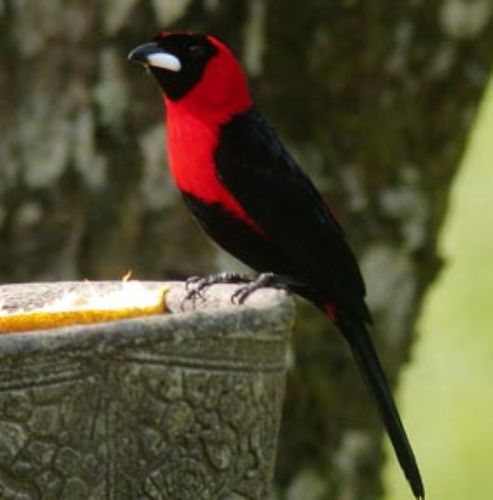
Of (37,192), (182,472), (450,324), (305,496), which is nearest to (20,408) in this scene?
(182,472)

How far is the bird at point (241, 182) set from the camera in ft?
18.1

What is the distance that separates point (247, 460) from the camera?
4.18 m

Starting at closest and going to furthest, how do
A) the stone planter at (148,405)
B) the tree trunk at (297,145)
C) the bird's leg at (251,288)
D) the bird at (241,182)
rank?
the stone planter at (148,405) → the bird's leg at (251,288) → the bird at (241,182) → the tree trunk at (297,145)

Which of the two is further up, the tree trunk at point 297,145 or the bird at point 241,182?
the bird at point 241,182

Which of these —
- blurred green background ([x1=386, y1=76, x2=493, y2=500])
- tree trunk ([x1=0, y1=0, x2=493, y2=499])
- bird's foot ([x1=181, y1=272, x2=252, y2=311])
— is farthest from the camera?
blurred green background ([x1=386, y1=76, x2=493, y2=500])

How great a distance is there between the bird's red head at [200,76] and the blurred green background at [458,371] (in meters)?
3.62

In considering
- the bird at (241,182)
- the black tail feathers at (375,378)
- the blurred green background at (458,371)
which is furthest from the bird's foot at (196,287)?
the blurred green background at (458,371)

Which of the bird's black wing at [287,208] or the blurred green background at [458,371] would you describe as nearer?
the bird's black wing at [287,208]

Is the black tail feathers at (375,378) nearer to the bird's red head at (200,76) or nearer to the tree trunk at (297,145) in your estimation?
the bird's red head at (200,76)

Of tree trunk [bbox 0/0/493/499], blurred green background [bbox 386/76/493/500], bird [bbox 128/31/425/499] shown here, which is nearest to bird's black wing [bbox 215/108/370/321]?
bird [bbox 128/31/425/499]

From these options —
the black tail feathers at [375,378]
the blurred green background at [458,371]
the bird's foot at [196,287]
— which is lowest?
the blurred green background at [458,371]

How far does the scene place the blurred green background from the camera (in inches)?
384

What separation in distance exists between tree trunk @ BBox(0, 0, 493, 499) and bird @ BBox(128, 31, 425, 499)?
1.43m

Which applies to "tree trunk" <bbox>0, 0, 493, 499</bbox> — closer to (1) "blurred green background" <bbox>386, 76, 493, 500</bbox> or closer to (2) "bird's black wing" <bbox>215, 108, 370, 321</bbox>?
(2) "bird's black wing" <bbox>215, 108, 370, 321</bbox>
